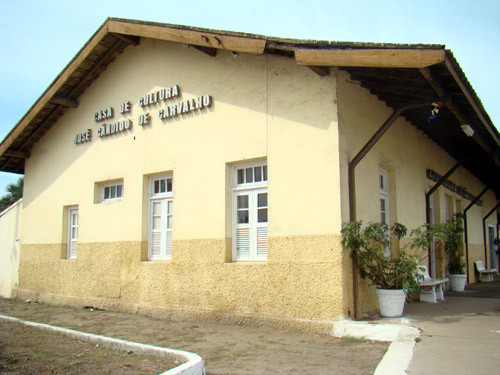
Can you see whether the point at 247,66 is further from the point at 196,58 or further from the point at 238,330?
the point at 238,330

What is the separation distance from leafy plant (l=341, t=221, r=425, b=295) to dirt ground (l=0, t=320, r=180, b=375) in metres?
3.05

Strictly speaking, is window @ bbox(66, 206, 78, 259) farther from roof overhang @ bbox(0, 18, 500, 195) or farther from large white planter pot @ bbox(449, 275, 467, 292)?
large white planter pot @ bbox(449, 275, 467, 292)

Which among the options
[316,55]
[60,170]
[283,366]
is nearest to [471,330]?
[283,366]

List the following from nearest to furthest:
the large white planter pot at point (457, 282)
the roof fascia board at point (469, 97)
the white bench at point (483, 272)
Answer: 1. the roof fascia board at point (469, 97)
2. the large white planter pot at point (457, 282)
3. the white bench at point (483, 272)

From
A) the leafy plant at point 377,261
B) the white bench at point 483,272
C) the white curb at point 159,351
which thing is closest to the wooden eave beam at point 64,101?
the white curb at point 159,351

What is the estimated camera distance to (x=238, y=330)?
24.1ft

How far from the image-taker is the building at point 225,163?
7062 mm

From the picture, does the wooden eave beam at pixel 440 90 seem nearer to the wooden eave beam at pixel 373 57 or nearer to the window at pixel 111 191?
the wooden eave beam at pixel 373 57

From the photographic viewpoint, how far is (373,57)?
20.3 ft

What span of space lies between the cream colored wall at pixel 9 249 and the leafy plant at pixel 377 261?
9.57m

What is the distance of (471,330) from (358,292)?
1.58 metres

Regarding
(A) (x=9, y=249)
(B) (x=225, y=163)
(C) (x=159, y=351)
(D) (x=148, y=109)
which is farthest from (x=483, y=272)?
(A) (x=9, y=249)

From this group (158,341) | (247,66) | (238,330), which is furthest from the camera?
(247,66)

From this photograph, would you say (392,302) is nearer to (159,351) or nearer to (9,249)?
(159,351)
